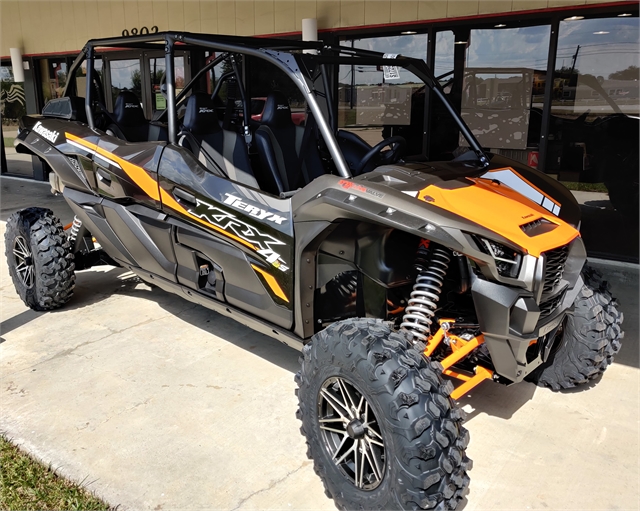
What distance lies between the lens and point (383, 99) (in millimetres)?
7477

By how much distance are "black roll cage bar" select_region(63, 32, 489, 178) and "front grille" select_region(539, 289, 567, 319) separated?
1.02 m

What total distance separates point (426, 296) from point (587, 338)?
1070 millimetres

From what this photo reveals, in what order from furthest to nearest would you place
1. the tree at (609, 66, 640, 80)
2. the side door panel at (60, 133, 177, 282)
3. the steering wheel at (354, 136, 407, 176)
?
the tree at (609, 66, 640, 80)
the side door panel at (60, 133, 177, 282)
the steering wheel at (354, 136, 407, 176)

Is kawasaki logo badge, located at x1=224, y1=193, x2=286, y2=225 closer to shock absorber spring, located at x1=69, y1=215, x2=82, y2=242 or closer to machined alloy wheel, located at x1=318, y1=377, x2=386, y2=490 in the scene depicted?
machined alloy wheel, located at x1=318, y1=377, x2=386, y2=490

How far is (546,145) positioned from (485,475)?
4.45 meters

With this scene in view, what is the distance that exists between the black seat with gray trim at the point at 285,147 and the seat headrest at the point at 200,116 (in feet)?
1.17

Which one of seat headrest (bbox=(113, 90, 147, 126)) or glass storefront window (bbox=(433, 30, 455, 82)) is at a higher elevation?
glass storefront window (bbox=(433, 30, 455, 82))

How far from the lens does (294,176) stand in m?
3.99

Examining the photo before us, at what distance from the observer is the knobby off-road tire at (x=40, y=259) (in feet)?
14.9

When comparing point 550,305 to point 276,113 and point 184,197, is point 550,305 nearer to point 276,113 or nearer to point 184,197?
point 184,197

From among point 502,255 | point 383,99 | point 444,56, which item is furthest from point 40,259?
point 444,56

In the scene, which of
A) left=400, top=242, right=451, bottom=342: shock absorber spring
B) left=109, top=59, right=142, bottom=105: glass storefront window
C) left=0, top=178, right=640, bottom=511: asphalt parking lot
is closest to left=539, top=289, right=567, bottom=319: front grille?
left=400, top=242, right=451, bottom=342: shock absorber spring

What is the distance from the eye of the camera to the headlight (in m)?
2.38

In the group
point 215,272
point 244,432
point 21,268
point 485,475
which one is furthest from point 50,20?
point 485,475
